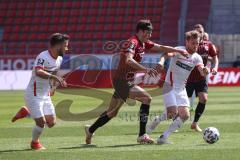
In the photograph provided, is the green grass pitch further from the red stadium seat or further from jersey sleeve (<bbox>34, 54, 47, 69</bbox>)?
the red stadium seat

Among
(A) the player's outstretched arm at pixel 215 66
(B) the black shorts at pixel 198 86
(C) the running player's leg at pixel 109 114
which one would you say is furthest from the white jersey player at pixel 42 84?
(B) the black shorts at pixel 198 86

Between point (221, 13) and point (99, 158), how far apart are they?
33.3 m

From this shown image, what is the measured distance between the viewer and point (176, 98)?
11.7m

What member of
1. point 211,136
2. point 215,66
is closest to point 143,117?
point 211,136

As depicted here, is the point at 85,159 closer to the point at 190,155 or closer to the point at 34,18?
the point at 190,155

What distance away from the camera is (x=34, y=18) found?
150 ft

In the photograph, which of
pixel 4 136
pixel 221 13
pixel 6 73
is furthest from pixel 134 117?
pixel 221 13

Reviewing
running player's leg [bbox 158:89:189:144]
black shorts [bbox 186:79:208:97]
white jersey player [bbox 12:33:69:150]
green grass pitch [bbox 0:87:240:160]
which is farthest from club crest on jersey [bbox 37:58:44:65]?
black shorts [bbox 186:79:208:97]

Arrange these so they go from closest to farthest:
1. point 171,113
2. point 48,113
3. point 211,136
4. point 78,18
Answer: point 48,113
point 211,136
point 171,113
point 78,18

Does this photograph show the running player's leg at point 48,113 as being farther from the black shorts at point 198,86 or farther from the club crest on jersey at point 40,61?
the black shorts at point 198,86

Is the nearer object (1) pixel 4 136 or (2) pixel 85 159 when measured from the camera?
(2) pixel 85 159

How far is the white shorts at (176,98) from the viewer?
11.5 metres

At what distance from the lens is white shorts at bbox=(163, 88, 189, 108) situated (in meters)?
11.5

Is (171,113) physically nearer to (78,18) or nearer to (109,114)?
(109,114)
